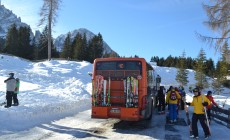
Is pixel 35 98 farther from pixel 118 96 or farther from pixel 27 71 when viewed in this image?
pixel 27 71

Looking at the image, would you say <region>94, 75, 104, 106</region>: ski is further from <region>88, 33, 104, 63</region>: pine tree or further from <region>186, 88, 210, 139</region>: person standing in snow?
<region>88, 33, 104, 63</region>: pine tree

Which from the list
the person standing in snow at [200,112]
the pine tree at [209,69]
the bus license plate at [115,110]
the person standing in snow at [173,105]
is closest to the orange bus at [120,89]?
the bus license plate at [115,110]

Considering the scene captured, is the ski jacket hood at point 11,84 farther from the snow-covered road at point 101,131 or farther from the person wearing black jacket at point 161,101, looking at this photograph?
the person wearing black jacket at point 161,101

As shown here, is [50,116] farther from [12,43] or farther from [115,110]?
[12,43]

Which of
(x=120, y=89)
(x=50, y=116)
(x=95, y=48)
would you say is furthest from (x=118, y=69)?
(x=95, y=48)

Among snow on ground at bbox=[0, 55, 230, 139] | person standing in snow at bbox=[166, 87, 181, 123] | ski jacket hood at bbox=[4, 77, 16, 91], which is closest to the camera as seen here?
snow on ground at bbox=[0, 55, 230, 139]

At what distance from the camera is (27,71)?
36.5 meters

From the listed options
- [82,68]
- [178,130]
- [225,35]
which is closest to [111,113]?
[178,130]

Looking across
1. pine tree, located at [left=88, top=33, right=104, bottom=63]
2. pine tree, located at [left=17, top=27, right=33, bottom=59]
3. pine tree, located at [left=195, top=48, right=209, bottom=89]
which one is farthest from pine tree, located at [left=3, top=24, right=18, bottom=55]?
pine tree, located at [left=195, top=48, right=209, bottom=89]

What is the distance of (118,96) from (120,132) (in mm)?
1694

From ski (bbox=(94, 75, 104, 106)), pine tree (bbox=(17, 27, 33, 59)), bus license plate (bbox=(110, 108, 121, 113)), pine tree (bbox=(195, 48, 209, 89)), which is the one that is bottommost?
bus license plate (bbox=(110, 108, 121, 113))

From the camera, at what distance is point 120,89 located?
44.0 ft

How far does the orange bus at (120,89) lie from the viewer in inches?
511

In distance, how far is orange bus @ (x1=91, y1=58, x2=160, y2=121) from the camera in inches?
511
